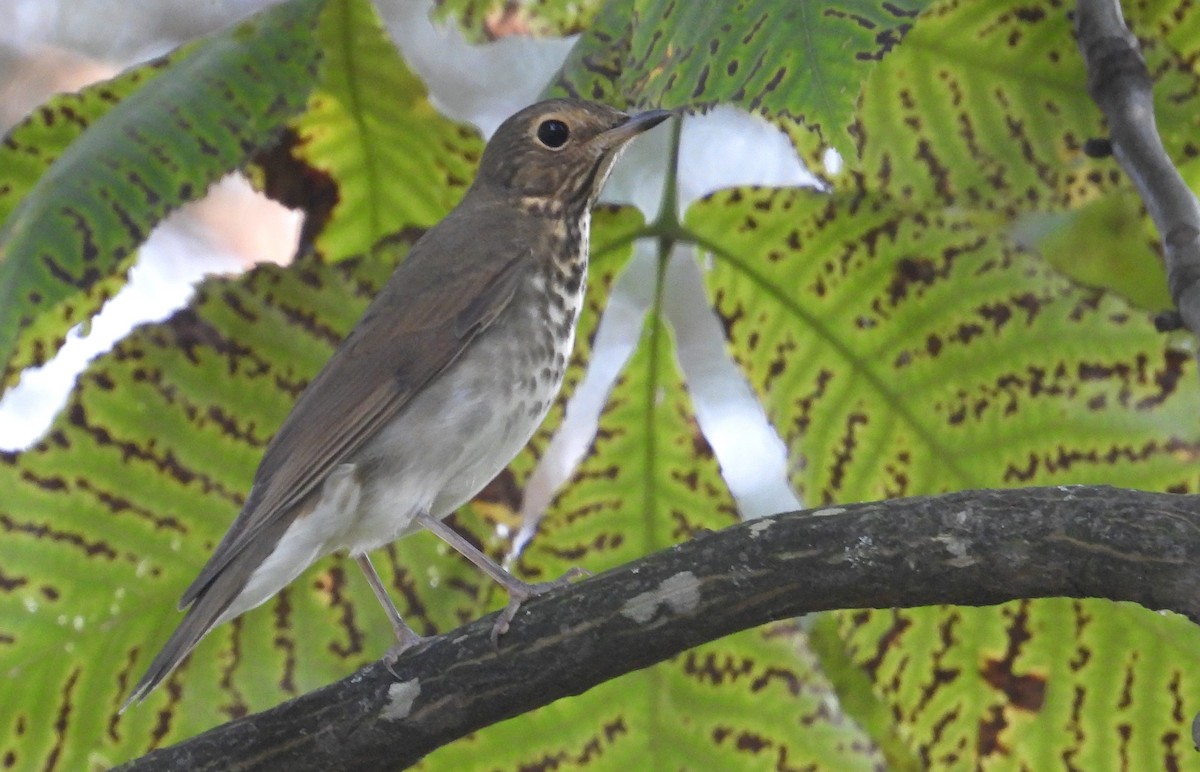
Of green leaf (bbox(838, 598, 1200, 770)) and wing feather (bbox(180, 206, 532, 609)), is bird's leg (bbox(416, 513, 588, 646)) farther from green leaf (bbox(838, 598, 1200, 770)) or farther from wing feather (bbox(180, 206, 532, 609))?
green leaf (bbox(838, 598, 1200, 770))

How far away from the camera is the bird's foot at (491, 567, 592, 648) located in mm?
1857

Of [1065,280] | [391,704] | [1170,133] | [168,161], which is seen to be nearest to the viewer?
[391,704]

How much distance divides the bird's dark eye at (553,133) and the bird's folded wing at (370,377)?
1.14ft

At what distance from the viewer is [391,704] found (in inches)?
74.7

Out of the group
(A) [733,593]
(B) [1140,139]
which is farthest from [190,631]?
(B) [1140,139]

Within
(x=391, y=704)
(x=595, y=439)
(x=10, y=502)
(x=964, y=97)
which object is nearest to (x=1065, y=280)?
(x=964, y=97)

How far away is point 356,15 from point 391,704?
4.59ft

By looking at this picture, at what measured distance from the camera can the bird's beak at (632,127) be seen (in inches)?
105

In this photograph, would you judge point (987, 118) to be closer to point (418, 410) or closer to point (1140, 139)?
point (1140, 139)

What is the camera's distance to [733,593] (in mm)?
1703

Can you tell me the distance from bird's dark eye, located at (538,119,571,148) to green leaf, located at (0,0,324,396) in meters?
0.52

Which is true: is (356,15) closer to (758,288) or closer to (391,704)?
(758,288)

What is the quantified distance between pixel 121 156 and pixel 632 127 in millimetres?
925

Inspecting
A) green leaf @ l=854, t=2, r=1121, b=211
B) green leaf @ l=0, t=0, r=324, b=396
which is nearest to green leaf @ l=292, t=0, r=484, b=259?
green leaf @ l=0, t=0, r=324, b=396
